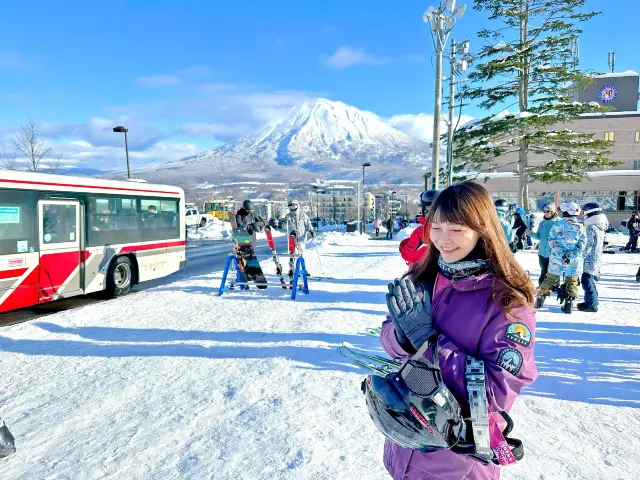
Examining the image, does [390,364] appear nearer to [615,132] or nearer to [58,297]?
[58,297]

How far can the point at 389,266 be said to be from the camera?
13633 mm

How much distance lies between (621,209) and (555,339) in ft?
159

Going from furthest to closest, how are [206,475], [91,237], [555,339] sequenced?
[91,237] → [555,339] → [206,475]

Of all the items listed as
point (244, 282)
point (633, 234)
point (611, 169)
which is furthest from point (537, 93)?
point (611, 169)

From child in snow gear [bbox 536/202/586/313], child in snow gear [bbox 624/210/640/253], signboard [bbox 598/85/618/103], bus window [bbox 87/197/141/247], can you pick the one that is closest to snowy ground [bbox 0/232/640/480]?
child in snow gear [bbox 536/202/586/313]

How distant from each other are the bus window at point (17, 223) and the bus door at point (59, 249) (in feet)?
0.58

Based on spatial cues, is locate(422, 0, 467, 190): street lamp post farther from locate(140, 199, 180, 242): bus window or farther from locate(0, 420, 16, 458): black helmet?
locate(0, 420, 16, 458): black helmet

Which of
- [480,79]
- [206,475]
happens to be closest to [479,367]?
[206,475]

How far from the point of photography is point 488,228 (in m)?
1.64

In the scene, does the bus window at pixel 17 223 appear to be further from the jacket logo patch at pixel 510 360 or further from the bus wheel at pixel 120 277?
the jacket logo patch at pixel 510 360

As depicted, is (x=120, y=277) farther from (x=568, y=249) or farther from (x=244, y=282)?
(x=568, y=249)

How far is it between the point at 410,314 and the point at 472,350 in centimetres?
26

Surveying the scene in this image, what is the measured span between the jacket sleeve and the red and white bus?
7.96 meters

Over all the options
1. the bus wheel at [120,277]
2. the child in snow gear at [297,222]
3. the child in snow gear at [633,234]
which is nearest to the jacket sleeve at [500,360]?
the bus wheel at [120,277]
